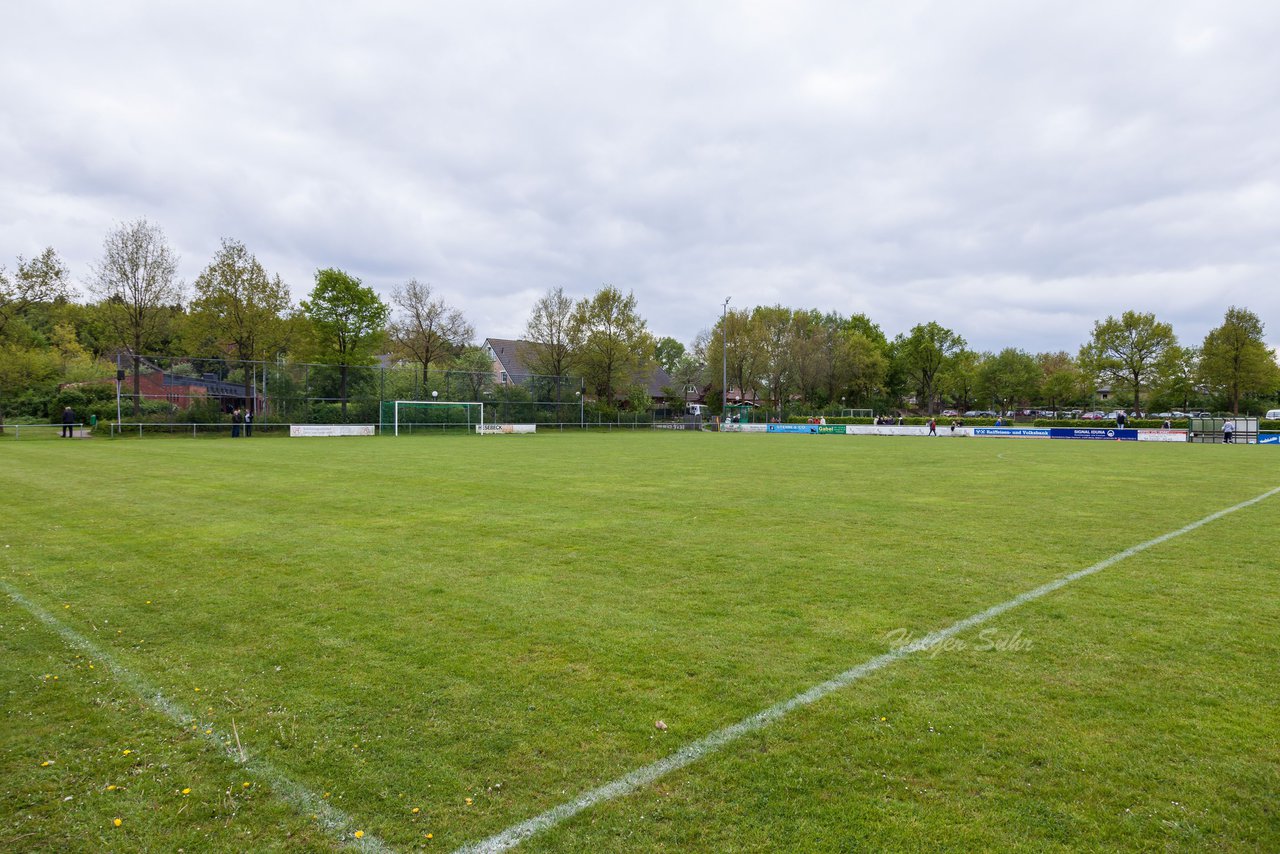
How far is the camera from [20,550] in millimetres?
7855

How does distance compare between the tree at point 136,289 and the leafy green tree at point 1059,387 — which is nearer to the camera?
the tree at point 136,289

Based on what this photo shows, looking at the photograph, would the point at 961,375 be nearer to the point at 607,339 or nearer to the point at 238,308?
the point at 607,339

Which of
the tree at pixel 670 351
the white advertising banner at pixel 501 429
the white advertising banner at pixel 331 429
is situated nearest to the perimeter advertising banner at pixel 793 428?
the white advertising banner at pixel 501 429

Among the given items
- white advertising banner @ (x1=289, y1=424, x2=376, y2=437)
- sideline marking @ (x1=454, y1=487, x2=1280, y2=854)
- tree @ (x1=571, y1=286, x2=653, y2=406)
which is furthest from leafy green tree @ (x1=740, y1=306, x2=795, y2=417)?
sideline marking @ (x1=454, y1=487, x2=1280, y2=854)

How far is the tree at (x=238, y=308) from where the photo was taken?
137ft

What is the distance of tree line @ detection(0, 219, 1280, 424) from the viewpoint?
3909cm

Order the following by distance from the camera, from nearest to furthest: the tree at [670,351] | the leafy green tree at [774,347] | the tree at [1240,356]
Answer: the tree at [1240,356]
the leafy green tree at [774,347]
the tree at [670,351]

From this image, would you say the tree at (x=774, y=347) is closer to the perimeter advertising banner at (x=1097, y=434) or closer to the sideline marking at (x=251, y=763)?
the perimeter advertising banner at (x=1097, y=434)

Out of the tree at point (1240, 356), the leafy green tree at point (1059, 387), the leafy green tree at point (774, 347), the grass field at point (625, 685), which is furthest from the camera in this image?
the leafy green tree at point (1059, 387)

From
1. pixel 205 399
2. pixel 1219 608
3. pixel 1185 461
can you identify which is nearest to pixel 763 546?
pixel 1219 608

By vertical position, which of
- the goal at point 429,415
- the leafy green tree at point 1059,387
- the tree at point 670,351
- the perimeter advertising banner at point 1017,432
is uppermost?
the tree at point 670,351

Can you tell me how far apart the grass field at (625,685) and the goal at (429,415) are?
1355 inches

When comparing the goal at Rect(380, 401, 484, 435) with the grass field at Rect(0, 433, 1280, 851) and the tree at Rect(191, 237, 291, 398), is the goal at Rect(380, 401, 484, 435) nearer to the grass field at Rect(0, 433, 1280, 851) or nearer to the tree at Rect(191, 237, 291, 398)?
the tree at Rect(191, 237, 291, 398)

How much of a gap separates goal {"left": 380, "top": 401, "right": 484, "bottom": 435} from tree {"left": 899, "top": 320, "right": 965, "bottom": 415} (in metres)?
64.5
